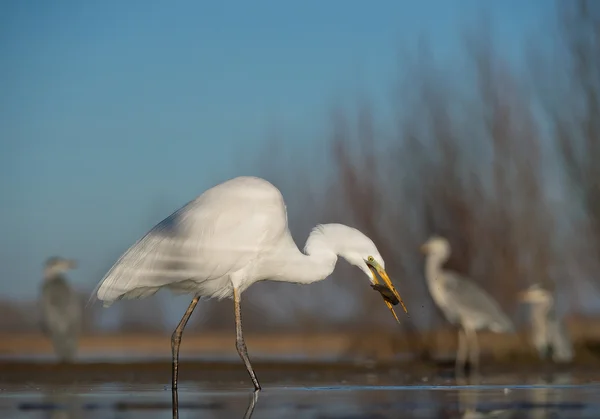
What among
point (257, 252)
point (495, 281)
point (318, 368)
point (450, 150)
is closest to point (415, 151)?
point (450, 150)

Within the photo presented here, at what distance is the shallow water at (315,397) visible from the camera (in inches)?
252

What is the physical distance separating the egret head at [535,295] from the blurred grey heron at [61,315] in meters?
6.94

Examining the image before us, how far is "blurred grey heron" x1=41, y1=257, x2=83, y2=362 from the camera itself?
16297 millimetres

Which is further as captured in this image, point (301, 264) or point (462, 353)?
point (462, 353)

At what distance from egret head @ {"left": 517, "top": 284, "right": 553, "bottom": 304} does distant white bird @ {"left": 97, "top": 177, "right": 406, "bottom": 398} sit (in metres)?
9.00

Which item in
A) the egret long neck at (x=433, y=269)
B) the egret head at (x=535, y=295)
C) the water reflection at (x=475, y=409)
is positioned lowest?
the egret head at (x=535, y=295)

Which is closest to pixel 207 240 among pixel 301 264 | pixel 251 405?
pixel 301 264

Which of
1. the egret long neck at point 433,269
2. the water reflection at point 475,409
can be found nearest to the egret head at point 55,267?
the egret long neck at point 433,269

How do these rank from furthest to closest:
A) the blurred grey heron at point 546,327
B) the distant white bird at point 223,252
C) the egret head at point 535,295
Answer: the egret head at point 535,295 < the blurred grey heron at point 546,327 < the distant white bird at point 223,252

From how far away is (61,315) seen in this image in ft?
54.3

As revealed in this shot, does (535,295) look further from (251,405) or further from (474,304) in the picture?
(251,405)

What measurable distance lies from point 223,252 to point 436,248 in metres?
8.19

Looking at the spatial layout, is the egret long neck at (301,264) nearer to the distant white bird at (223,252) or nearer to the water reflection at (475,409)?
the distant white bird at (223,252)

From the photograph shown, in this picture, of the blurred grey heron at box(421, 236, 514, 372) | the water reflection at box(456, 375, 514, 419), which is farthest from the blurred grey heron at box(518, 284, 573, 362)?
the water reflection at box(456, 375, 514, 419)
